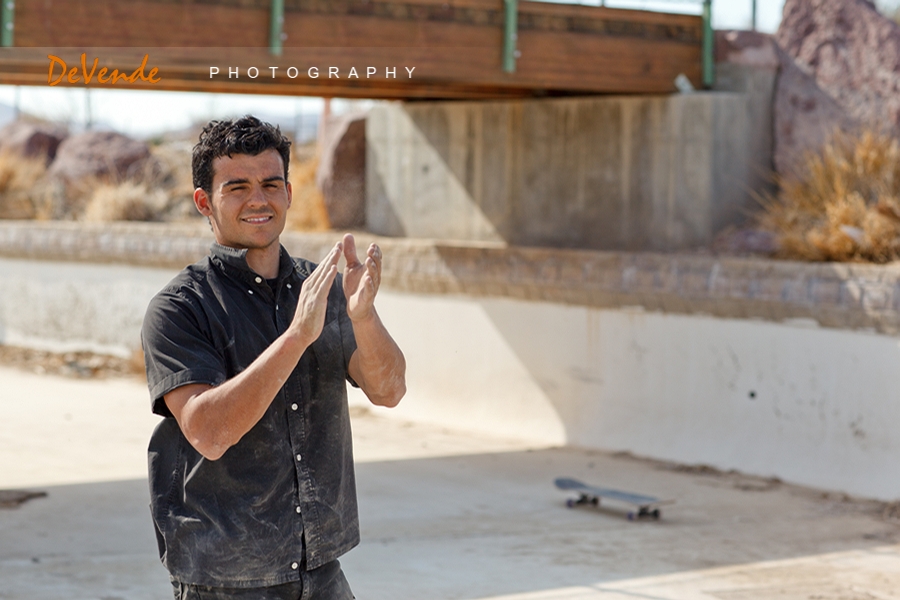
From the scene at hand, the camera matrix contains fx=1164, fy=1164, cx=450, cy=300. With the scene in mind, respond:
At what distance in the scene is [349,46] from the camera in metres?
9.17

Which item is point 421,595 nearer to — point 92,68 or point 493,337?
point 92,68

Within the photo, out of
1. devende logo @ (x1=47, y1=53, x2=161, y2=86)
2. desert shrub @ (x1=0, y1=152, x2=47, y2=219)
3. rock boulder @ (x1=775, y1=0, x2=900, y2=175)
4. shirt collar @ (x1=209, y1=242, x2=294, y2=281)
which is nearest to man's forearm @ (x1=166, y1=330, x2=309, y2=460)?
shirt collar @ (x1=209, y1=242, x2=294, y2=281)

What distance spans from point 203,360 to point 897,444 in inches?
296

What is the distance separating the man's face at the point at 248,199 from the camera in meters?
2.99

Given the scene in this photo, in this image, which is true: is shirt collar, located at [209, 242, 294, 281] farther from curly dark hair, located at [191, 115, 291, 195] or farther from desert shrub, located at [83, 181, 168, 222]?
desert shrub, located at [83, 181, 168, 222]

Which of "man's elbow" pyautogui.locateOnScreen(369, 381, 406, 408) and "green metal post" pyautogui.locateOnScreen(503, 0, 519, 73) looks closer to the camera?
"man's elbow" pyautogui.locateOnScreen(369, 381, 406, 408)

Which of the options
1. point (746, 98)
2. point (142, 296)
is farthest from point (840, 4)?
point (142, 296)

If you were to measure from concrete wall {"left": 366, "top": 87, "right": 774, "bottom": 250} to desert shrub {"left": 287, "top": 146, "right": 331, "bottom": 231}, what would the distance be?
1.69 metres

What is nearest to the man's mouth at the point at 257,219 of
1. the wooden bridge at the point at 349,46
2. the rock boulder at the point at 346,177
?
the wooden bridge at the point at 349,46

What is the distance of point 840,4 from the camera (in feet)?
42.3

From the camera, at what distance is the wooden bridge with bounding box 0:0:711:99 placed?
824cm

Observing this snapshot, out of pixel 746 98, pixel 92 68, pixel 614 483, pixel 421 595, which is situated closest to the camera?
pixel 421 595

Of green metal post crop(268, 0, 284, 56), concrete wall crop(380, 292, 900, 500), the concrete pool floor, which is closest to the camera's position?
the concrete pool floor

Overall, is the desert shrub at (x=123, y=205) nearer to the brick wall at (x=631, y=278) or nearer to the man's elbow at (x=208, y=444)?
the brick wall at (x=631, y=278)
